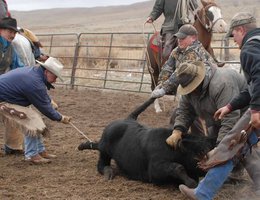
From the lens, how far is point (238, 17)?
398cm

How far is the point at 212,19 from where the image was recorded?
8.62 m

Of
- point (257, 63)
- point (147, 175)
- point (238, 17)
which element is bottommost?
point (147, 175)

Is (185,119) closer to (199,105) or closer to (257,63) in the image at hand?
(199,105)

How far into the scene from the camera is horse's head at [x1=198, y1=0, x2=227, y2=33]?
8523 millimetres

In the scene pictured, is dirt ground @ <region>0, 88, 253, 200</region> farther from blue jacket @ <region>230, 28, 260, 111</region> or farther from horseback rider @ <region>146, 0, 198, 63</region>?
horseback rider @ <region>146, 0, 198, 63</region>

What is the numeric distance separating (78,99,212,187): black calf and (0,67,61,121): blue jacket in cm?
75

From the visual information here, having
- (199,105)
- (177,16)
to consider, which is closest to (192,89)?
(199,105)

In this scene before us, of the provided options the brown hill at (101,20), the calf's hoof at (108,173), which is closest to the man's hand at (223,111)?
the calf's hoof at (108,173)

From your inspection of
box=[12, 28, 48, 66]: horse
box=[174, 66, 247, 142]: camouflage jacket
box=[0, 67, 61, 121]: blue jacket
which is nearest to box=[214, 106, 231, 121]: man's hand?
box=[174, 66, 247, 142]: camouflage jacket

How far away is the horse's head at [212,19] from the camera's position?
8523mm

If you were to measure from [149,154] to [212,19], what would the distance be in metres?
4.53

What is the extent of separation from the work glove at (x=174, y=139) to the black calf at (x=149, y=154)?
0.05m

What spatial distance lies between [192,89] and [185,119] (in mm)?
486

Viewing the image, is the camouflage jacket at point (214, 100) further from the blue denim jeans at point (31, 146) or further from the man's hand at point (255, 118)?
the blue denim jeans at point (31, 146)
